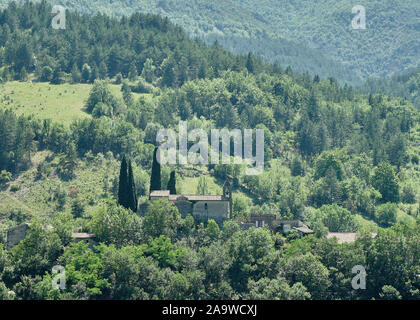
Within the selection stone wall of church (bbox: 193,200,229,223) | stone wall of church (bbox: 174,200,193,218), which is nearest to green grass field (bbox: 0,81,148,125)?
stone wall of church (bbox: 174,200,193,218)

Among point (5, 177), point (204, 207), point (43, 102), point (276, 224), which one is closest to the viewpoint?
point (204, 207)

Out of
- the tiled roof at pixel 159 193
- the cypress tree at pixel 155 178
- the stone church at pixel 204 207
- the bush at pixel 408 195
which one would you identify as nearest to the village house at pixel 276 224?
the stone church at pixel 204 207

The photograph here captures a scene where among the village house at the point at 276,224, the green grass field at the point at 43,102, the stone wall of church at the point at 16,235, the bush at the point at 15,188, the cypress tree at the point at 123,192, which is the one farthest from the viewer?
the green grass field at the point at 43,102

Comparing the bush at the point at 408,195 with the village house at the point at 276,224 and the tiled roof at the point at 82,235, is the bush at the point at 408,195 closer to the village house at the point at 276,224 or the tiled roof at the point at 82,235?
the village house at the point at 276,224

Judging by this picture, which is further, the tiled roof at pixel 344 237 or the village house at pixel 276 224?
the tiled roof at pixel 344 237

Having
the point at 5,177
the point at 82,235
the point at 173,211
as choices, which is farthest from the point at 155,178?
the point at 5,177

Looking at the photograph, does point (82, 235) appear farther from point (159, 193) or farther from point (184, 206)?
point (184, 206)

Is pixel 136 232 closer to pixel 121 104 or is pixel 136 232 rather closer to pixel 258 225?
pixel 258 225

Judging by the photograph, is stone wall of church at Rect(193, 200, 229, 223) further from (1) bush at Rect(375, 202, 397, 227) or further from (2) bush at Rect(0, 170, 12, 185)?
(1) bush at Rect(375, 202, 397, 227)

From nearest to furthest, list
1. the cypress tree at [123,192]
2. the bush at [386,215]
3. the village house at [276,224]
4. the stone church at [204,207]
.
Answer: the stone church at [204,207], the village house at [276,224], the cypress tree at [123,192], the bush at [386,215]
